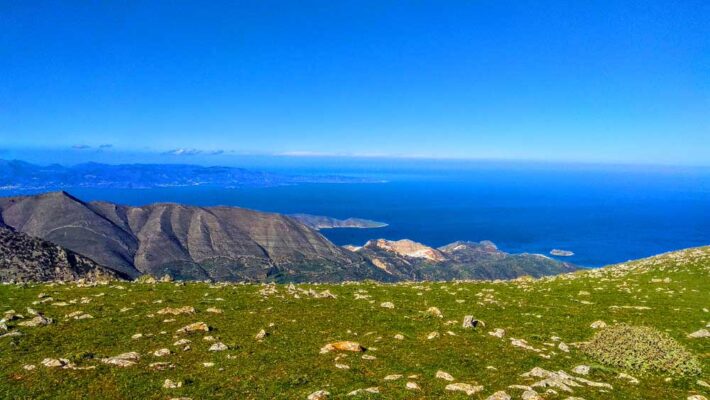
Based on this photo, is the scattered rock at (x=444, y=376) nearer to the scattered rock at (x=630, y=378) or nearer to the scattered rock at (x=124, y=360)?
the scattered rock at (x=630, y=378)

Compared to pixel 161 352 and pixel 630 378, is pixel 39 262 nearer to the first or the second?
A: pixel 161 352

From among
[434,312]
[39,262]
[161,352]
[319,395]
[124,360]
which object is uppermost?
[319,395]

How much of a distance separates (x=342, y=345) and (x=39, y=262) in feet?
294

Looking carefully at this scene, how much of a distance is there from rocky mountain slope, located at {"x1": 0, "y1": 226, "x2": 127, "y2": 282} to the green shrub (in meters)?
71.6

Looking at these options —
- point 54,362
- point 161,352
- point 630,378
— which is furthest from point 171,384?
point 630,378

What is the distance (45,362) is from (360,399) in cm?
1071

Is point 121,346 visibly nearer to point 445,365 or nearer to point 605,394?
point 445,365

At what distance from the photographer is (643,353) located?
1581 cm

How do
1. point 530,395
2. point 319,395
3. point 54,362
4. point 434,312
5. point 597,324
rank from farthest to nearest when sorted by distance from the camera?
point 434,312, point 597,324, point 54,362, point 319,395, point 530,395

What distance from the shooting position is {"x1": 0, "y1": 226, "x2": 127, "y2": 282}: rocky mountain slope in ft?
246

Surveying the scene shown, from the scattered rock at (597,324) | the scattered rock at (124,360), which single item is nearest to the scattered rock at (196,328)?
the scattered rock at (124,360)

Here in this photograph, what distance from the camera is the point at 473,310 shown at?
2472cm

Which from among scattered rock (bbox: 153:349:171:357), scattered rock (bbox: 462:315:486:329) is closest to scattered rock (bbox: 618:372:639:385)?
scattered rock (bbox: 462:315:486:329)

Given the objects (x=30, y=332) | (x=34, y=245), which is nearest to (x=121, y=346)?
(x=30, y=332)
